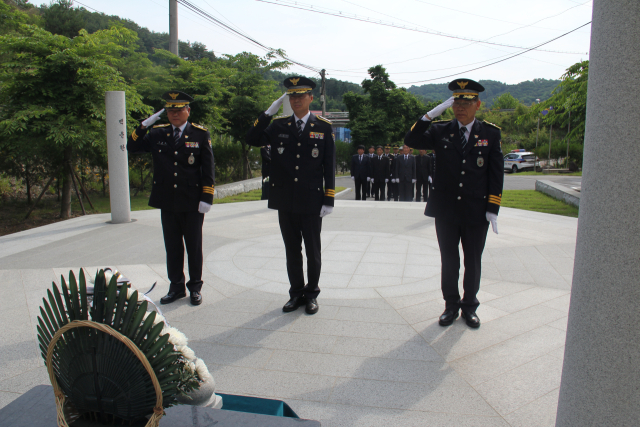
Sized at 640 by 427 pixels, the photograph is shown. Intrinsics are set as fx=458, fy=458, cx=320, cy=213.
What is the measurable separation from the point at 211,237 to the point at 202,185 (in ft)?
9.88

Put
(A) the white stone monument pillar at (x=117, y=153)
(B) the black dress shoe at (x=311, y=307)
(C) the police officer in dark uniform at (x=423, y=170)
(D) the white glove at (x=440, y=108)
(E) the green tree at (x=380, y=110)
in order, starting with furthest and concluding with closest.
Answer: (E) the green tree at (x=380, y=110) → (C) the police officer in dark uniform at (x=423, y=170) → (A) the white stone monument pillar at (x=117, y=153) → (B) the black dress shoe at (x=311, y=307) → (D) the white glove at (x=440, y=108)

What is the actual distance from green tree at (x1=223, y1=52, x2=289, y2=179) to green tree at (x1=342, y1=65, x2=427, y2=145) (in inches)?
618

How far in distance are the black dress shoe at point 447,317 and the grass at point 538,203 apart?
7.94 m

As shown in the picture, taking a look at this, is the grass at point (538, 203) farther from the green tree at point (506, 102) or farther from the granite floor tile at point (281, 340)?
the green tree at point (506, 102)

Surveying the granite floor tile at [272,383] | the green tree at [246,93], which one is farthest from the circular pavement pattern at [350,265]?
the green tree at [246,93]

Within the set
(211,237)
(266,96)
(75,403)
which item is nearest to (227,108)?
(266,96)

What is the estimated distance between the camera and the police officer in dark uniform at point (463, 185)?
3715 millimetres

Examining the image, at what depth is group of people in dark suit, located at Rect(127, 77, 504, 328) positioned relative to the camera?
373 cm

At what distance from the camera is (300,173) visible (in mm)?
4047

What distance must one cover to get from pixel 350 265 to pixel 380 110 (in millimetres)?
31592

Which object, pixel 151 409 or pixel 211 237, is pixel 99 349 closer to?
pixel 151 409

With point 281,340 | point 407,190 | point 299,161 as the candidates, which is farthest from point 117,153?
point 407,190

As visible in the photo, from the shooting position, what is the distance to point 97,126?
10.0m

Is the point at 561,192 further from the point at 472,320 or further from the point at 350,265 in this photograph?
the point at 472,320
